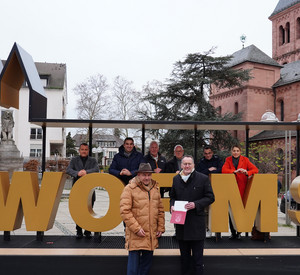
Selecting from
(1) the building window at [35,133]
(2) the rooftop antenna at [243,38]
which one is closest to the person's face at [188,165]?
(1) the building window at [35,133]

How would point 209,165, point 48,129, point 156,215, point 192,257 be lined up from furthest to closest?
point 48,129 → point 209,165 → point 192,257 → point 156,215

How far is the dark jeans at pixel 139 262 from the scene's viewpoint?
4984 mm

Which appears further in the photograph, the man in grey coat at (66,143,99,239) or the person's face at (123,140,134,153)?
the man in grey coat at (66,143,99,239)

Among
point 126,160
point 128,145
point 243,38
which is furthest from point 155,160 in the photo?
point 243,38

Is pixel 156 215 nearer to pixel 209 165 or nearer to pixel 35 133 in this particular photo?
pixel 209 165

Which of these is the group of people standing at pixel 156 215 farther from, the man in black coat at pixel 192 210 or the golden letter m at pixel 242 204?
the golden letter m at pixel 242 204

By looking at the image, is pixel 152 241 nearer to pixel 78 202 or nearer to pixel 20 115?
pixel 78 202

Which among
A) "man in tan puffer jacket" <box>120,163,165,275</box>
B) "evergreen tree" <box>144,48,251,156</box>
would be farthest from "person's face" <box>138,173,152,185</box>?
"evergreen tree" <box>144,48,251,156</box>

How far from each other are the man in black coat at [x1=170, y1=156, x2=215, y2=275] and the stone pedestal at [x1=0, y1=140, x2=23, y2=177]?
2094 centimetres

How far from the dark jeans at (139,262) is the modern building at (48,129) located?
45674mm

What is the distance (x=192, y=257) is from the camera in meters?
5.26

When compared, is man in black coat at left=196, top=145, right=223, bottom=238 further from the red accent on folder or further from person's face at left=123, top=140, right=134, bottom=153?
the red accent on folder

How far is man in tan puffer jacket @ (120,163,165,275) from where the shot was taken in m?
4.87

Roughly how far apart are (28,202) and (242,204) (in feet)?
13.7
